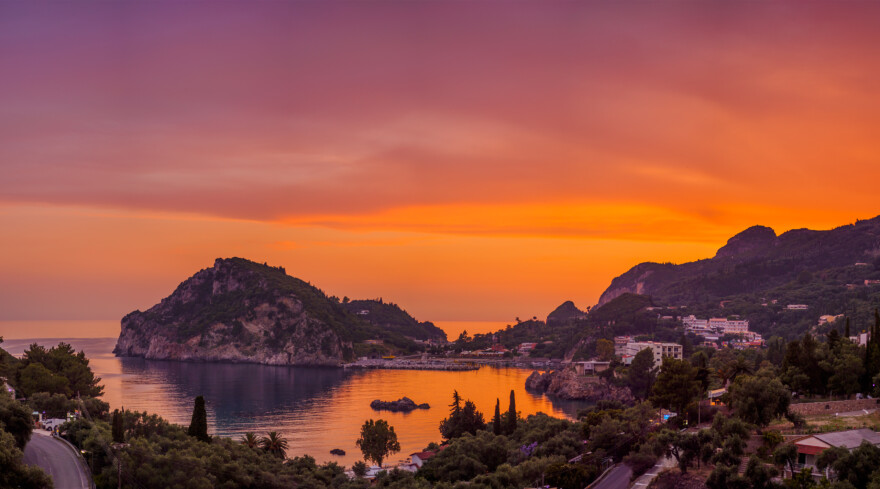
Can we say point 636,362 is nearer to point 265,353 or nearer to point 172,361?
point 265,353

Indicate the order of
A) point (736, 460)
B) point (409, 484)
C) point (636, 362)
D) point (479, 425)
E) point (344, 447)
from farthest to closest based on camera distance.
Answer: point (636, 362)
point (344, 447)
point (479, 425)
point (409, 484)
point (736, 460)

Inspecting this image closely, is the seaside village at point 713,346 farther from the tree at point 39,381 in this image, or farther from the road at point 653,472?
the tree at point 39,381

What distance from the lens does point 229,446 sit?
37562mm

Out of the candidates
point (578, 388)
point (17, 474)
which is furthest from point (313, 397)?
point (17, 474)

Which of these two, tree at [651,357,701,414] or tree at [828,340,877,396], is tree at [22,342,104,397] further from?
tree at [828,340,877,396]

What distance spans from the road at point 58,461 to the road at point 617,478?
2019 centimetres

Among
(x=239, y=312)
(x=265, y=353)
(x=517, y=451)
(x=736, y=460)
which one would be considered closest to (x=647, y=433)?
(x=517, y=451)

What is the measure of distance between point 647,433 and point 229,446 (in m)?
21.2

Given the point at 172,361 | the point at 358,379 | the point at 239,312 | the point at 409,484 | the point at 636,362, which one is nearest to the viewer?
the point at 409,484

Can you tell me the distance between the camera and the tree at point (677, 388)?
42688 millimetres

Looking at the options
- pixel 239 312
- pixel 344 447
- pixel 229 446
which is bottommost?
pixel 344 447

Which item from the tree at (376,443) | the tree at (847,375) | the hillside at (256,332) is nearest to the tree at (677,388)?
the tree at (847,375)

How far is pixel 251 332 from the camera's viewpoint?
181 m

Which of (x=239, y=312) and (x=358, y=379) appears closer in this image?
(x=358, y=379)
